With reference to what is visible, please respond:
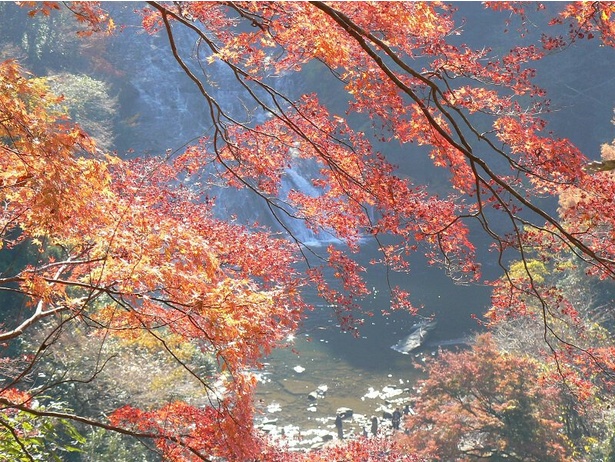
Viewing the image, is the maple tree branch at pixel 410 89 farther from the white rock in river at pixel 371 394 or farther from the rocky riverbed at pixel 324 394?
the white rock in river at pixel 371 394

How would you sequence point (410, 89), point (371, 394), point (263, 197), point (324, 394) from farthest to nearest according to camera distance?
1. point (371, 394)
2. point (324, 394)
3. point (263, 197)
4. point (410, 89)

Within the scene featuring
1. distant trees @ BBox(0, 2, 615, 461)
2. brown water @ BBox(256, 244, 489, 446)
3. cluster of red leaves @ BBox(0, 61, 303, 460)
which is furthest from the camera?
brown water @ BBox(256, 244, 489, 446)

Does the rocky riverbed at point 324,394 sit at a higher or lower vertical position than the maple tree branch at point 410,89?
higher

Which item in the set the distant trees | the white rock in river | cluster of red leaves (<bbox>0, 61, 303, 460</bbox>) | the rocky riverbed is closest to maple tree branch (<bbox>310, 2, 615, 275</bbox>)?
the distant trees

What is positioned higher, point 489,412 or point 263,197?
point 263,197

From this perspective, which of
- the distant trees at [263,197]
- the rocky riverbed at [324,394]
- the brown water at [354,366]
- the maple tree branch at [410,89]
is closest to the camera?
the maple tree branch at [410,89]

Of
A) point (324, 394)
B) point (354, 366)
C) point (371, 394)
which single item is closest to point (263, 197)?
point (324, 394)

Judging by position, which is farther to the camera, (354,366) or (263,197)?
(354,366)

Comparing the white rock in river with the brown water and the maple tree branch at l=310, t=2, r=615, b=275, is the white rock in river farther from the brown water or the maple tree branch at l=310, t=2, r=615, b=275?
the maple tree branch at l=310, t=2, r=615, b=275

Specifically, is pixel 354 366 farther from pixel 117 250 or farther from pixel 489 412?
pixel 117 250

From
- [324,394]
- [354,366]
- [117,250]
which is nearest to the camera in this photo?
[117,250]

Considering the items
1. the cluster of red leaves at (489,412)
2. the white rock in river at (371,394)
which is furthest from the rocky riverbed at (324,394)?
the cluster of red leaves at (489,412)

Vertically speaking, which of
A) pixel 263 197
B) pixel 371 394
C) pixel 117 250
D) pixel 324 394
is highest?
pixel 324 394

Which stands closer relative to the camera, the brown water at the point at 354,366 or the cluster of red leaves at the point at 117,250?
the cluster of red leaves at the point at 117,250
